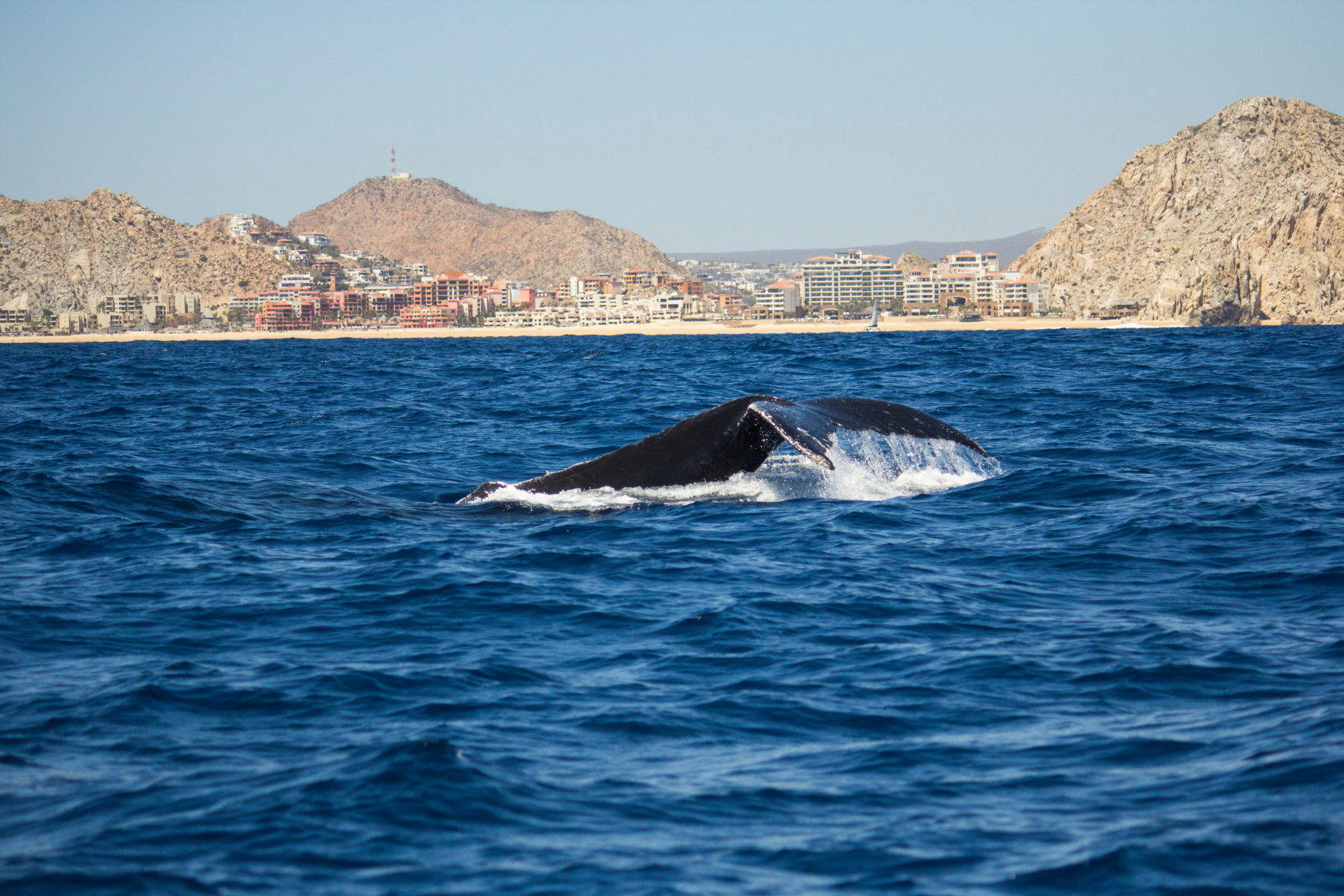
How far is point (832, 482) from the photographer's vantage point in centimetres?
1130

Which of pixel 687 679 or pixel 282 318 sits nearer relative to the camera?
pixel 687 679

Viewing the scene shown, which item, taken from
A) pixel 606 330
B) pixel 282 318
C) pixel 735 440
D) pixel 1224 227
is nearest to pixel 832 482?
pixel 735 440

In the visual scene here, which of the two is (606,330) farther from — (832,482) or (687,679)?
(687,679)

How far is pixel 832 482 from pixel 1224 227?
6577 inches

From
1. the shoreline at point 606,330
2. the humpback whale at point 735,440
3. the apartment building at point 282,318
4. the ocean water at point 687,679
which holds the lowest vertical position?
the ocean water at point 687,679

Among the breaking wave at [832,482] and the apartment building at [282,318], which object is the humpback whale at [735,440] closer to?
the breaking wave at [832,482]

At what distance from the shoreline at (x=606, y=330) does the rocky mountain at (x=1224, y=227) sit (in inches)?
482

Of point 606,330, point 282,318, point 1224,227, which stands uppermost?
point 1224,227

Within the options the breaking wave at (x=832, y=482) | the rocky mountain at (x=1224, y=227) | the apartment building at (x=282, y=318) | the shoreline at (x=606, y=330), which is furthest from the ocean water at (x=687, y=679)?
the apartment building at (x=282, y=318)

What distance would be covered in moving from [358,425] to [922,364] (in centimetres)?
1977

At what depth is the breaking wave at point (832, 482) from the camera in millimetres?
10578

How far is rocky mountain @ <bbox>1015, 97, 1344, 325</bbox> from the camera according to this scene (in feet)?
373

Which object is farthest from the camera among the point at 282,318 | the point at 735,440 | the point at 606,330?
the point at 282,318

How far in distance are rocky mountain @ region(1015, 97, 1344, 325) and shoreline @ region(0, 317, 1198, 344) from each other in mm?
12246
